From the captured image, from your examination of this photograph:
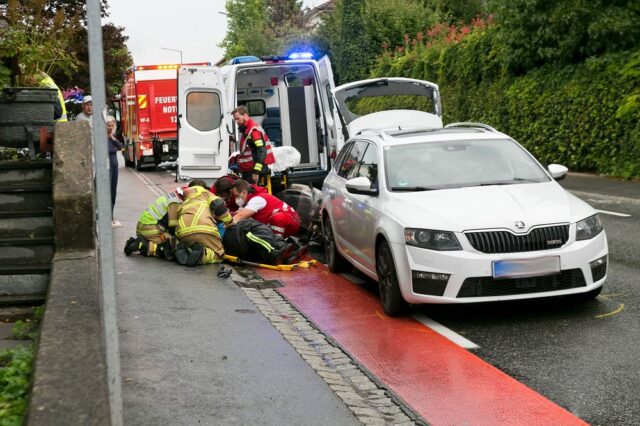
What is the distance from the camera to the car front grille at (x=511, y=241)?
7.04 metres

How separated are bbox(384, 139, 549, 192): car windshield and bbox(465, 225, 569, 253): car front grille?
1.11 metres

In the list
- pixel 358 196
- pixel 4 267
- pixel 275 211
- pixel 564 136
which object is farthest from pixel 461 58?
pixel 4 267

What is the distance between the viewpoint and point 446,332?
715cm

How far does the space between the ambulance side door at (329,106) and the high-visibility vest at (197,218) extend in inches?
173

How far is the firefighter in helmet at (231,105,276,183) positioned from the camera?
13.6m

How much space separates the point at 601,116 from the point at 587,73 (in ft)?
4.09

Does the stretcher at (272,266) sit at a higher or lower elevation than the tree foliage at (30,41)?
lower

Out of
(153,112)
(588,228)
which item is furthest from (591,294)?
(153,112)

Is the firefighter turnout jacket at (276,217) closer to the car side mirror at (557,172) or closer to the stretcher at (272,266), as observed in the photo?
the stretcher at (272,266)

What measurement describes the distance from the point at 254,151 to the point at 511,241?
7200 mm

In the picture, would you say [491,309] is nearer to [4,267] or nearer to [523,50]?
[4,267]

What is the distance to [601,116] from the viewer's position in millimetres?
19688

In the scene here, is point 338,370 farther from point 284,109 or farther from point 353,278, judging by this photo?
point 284,109

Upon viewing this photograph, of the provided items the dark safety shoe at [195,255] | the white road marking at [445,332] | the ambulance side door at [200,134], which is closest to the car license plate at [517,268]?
the white road marking at [445,332]
